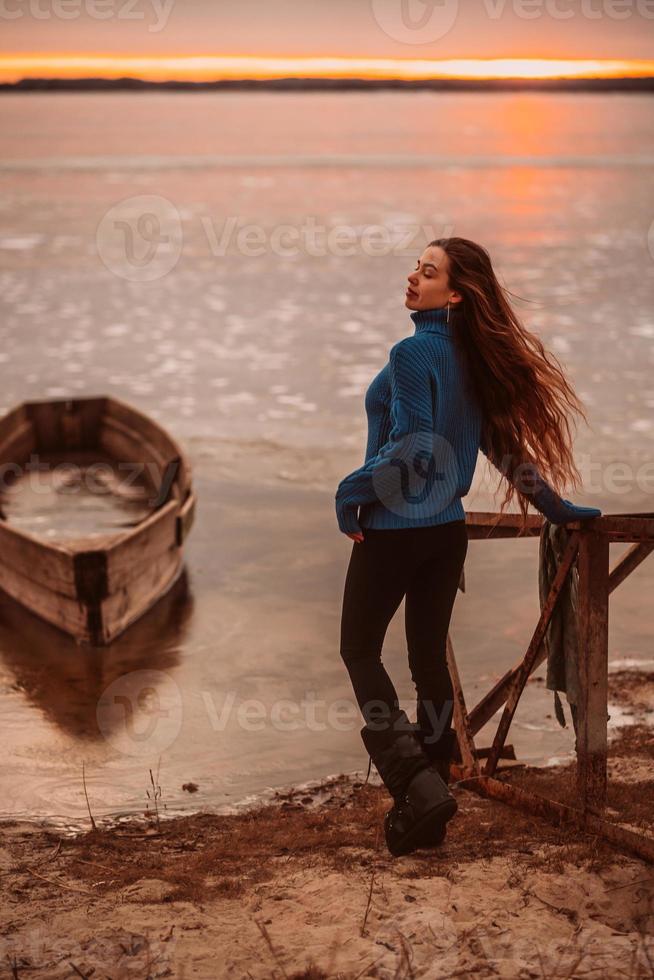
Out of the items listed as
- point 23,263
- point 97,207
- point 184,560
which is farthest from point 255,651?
point 97,207

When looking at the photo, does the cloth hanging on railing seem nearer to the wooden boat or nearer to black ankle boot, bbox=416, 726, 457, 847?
black ankle boot, bbox=416, 726, 457, 847

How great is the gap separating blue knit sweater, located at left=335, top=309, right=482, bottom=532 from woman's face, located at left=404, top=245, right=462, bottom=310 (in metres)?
0.03

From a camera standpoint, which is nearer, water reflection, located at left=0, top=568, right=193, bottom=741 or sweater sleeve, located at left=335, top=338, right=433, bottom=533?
sweater sleeve, located at left=335, top=338, right=433, bottom=533

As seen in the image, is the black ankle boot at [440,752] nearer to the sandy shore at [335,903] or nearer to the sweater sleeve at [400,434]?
the sandy shore at [335,903]

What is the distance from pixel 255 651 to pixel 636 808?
4.19 m

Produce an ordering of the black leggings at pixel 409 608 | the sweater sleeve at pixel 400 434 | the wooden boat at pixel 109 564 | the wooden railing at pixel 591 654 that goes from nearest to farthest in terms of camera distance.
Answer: the sweater sleeve at pixel 400 434 → the black leggings at pixel 409 608 → the wooden railing at pixel 591 654 → the wooden boat at pixel 109 564

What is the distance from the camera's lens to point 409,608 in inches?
153

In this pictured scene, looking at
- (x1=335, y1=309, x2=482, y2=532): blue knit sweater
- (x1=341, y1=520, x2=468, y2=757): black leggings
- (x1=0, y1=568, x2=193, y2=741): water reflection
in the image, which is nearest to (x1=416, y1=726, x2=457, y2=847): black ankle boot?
(x1=341, y1=520, x2=468, y2=757): black leggings

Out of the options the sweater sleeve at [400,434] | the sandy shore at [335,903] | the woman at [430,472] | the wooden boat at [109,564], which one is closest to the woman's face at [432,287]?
the woman at [430,472]

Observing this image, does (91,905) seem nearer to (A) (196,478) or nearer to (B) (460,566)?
(B) (460,566)

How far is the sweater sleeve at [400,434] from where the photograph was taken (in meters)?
3.57

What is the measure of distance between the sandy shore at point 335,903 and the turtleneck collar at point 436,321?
173cm

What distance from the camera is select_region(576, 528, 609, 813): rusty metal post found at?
3.97 metres

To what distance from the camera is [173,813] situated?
5.71 m
